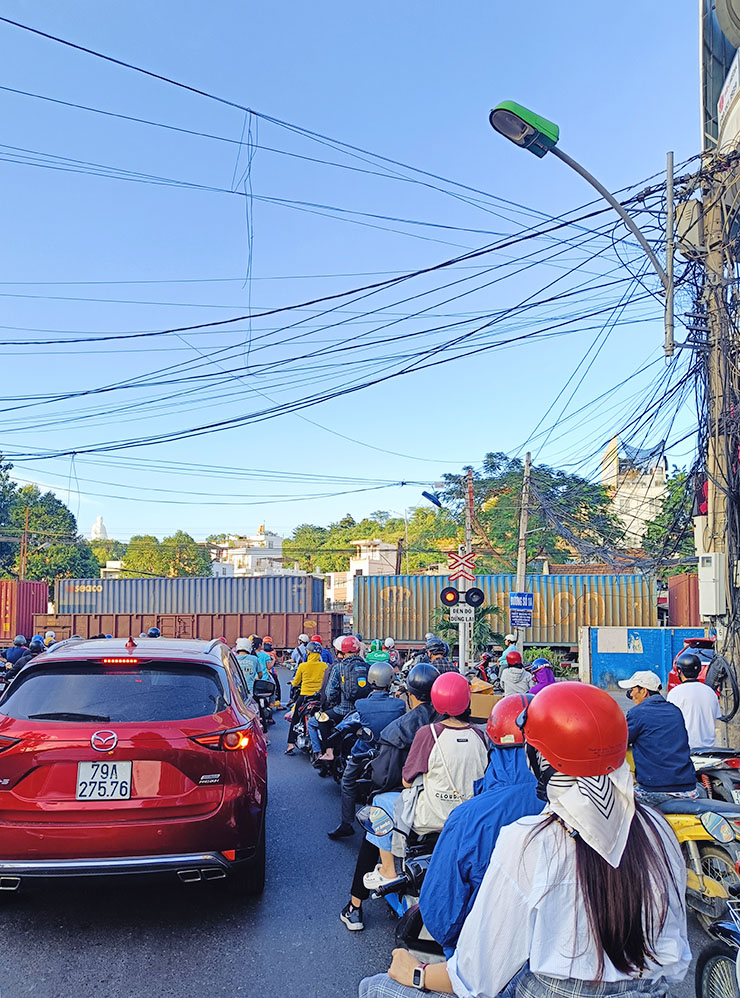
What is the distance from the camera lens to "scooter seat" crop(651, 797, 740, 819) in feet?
16.2

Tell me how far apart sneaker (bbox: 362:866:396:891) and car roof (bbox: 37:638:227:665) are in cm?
157

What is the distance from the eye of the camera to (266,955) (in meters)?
4.36

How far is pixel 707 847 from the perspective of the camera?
5035mm

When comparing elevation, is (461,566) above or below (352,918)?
above

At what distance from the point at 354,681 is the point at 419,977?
649 centimetres

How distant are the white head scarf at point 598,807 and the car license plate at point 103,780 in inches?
124

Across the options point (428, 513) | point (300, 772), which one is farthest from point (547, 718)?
point (428, 513)

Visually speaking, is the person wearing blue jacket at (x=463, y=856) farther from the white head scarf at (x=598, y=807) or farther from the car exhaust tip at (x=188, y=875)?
the car exhaust tip at (x=188, y=875)

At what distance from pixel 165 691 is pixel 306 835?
9.36ft

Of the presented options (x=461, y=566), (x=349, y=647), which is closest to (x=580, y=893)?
(x=349, y=647)

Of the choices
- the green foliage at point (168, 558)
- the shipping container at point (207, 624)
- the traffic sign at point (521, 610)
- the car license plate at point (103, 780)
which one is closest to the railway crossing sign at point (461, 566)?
the traffic sign at point (521, 610)

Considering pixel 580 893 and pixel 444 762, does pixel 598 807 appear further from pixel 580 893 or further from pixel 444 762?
pixel 444 762

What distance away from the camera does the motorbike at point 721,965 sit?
10.9ft

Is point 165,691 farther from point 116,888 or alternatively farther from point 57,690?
point 116,888
